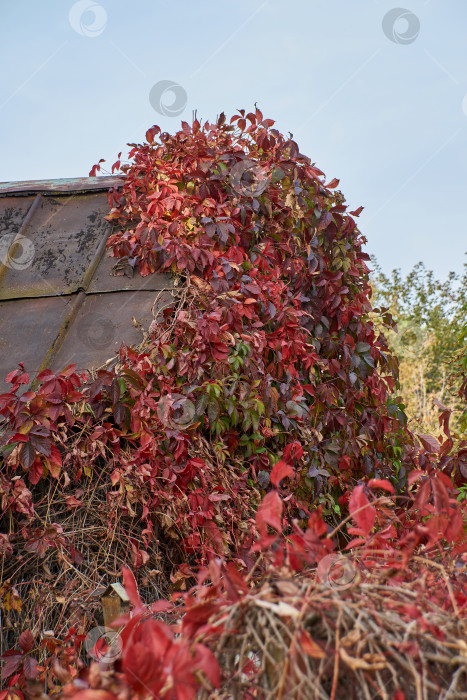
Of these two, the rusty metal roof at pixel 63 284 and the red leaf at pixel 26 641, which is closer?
the red leaf at pixel 26 641

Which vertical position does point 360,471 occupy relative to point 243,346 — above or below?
below

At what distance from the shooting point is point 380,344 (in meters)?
3.90

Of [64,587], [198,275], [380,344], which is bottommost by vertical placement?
[64,587]

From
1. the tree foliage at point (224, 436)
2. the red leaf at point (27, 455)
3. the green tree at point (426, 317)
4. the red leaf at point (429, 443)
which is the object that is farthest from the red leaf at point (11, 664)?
the green tree at point (426, 317)

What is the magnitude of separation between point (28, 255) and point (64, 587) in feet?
6.58

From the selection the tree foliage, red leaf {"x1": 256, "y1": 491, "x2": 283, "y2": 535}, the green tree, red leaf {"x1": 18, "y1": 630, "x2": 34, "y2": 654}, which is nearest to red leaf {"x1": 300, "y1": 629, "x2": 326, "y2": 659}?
the tree foliage

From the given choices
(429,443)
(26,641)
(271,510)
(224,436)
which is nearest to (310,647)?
(271,510)

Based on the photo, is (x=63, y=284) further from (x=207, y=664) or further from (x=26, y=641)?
(x=207, y=664)

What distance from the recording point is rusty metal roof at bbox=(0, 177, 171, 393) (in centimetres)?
278

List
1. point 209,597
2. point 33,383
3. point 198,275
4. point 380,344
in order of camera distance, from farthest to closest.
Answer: point 380,344 < point 198,275 < point 33,383 < point 209,597

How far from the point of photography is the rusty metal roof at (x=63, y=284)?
9.11 ft

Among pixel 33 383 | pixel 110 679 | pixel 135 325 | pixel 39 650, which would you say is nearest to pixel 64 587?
pixel 39 650

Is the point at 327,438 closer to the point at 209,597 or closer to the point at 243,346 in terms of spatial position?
the point at 243,346

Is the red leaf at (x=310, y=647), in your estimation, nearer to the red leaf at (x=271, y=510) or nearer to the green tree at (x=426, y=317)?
the red leaf at (x=271, y=510)
